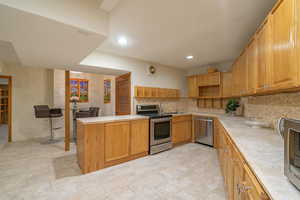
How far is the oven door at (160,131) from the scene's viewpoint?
3240 mm

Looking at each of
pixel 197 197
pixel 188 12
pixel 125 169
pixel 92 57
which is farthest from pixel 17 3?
pixel 197 197

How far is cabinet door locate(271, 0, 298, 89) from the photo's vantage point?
38.9 inches

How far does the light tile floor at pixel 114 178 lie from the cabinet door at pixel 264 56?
1560 millimetres

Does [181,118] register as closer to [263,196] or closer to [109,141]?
[109,141]

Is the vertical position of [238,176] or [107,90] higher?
[107,90]

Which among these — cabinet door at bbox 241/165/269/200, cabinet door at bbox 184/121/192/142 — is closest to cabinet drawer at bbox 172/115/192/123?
cabinet door at bbox 184/121/192/142

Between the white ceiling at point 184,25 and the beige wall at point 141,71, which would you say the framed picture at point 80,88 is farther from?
the white ceiling at point 184,25

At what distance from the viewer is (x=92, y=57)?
10.3 feet

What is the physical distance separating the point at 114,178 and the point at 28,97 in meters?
4.32

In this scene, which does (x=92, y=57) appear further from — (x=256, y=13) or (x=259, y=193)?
(x=259, y=193)

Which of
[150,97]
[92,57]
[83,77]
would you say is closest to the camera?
[92,57]

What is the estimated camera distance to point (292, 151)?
73 centimetres

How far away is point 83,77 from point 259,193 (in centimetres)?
600

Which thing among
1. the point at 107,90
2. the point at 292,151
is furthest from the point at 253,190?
the point at 107,90
